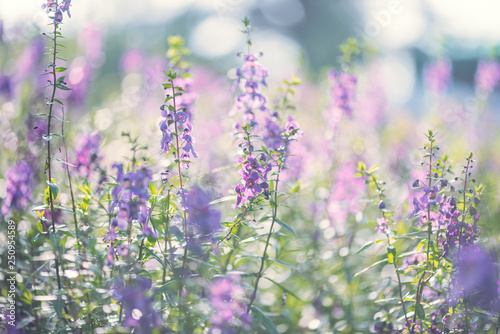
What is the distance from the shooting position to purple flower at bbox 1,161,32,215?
8.65ft

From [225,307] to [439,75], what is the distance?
18.6 feet

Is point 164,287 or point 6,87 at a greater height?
point 6,87

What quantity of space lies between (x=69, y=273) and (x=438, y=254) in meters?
1.71

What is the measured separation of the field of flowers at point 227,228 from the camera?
2.03 metres

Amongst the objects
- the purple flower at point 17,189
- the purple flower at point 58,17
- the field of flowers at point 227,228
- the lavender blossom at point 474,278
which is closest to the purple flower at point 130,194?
the field of flowers at point 227,228

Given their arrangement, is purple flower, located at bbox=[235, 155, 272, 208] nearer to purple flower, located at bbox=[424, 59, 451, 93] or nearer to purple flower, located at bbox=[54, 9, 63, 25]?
purple flower, located at bbox=[54, 9, 63, 25]

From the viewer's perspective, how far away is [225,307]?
1819 millimetres

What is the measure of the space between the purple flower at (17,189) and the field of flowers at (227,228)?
0.04ft

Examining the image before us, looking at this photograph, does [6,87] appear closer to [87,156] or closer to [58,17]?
[87,156]

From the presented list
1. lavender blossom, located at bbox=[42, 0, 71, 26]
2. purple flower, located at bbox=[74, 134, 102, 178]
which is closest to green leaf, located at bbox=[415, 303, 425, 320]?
purple flower, located at bbox=[74, 134, 102, 178]

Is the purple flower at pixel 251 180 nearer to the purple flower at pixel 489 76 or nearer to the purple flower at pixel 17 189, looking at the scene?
the purple flower at pixel 17 189

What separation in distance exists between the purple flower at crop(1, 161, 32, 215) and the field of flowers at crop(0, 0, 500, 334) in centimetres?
1

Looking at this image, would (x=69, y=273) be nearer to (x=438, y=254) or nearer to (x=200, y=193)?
(x=200, y=193)

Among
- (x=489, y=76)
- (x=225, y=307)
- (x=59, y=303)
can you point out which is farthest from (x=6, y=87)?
(x=489, y=76)
